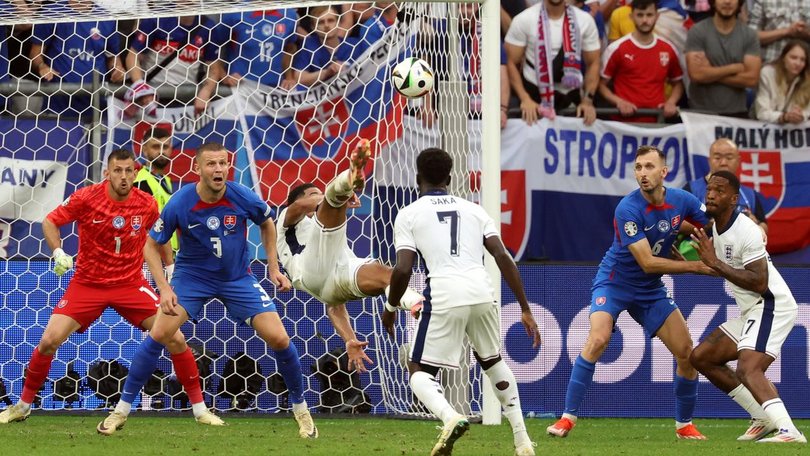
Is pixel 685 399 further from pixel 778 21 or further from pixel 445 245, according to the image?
pixel 778 21

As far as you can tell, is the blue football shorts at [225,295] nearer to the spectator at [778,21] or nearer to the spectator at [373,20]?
the spectator at [373,20]

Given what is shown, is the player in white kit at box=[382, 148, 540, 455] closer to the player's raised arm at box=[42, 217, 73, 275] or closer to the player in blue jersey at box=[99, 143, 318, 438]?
the player in blue jersey at box=[99, 143, 318, 438]

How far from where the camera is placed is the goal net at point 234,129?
36.4ft

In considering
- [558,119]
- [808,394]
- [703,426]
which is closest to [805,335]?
[808,394]

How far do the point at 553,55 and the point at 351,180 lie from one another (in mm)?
5594

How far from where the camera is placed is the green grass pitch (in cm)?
773

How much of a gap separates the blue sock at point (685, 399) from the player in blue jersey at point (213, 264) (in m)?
2.64

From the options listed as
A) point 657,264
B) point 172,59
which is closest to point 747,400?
point 657,264

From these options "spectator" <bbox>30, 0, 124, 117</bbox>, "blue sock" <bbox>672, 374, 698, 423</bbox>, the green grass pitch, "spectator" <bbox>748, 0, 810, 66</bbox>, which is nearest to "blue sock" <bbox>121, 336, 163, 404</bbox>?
the green grass pitch

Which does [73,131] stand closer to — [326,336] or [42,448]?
[326,336]

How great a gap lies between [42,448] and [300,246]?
Result: 3189mm

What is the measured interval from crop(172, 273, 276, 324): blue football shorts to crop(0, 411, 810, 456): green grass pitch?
866 millimetres

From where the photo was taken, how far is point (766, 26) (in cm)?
1441

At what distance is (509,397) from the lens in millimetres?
7383
